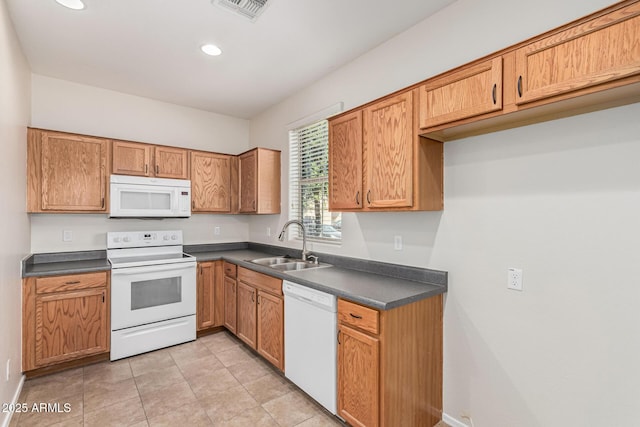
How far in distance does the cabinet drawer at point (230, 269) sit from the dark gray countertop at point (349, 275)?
7 centimetres

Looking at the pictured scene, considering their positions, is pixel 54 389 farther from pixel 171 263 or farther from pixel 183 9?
pixel 183 9

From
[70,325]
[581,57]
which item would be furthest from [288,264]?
[581,57]

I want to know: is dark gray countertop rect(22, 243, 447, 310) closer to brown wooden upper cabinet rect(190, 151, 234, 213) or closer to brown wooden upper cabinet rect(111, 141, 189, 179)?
brown wooden upper cabinet rect(190, 151, 234, 213)

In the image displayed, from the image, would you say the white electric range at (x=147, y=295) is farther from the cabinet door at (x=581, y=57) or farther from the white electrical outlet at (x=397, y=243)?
the cabinet door at (x=581, y=57)

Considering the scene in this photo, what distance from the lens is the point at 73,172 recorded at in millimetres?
3109

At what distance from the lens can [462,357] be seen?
2.05 m

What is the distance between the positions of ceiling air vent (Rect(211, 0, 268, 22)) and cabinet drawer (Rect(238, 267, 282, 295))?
80.5 inches

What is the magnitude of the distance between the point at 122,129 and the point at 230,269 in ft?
6.84

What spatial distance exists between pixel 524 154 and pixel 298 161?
2421 millimetres

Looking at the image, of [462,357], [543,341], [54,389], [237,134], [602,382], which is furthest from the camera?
[237,134]

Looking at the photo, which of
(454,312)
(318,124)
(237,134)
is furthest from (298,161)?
(454,312)

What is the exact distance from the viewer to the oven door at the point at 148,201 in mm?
Result: 3256

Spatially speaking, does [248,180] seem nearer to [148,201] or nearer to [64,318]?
[148,201]

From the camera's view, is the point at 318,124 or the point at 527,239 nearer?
the point at 527,239
